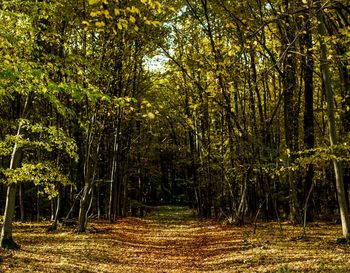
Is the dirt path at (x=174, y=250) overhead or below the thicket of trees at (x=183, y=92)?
below

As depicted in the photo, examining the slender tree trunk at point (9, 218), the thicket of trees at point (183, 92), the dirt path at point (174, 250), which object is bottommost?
the dirt path at point (174, 250)

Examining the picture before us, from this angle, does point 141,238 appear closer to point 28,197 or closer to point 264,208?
point 264,208

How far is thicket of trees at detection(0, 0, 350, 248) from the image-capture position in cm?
903

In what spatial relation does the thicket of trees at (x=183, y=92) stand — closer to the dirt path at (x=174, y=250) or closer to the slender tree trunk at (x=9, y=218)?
the slender tree trunk at (x=9, y=218)

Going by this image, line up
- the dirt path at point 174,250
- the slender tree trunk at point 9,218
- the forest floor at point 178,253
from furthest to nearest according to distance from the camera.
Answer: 1. the slender tree trunk at point 9,218
2. the dirt path at point 174,250
3. the forest floor at point 178,253

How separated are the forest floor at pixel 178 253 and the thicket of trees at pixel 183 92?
131cm

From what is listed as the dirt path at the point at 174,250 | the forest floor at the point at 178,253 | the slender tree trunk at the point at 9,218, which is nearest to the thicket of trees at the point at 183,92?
the slender tree trunk at the point at 9,218

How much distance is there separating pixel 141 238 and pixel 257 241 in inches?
247

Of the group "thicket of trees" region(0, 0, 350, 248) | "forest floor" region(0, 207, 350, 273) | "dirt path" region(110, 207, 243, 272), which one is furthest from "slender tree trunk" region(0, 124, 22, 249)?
"dirt path" region(110, 207, 243, 272)

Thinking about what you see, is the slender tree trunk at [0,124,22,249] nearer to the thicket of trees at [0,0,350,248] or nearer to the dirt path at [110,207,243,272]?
the thicket of trees at [0,0,350,248]

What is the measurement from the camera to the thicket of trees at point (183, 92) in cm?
903

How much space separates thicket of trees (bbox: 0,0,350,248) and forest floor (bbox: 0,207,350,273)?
1306 millimetres

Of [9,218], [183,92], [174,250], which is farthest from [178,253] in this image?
Result: [183,92]

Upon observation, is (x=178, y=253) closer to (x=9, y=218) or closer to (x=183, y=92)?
(x=9, y=218)
